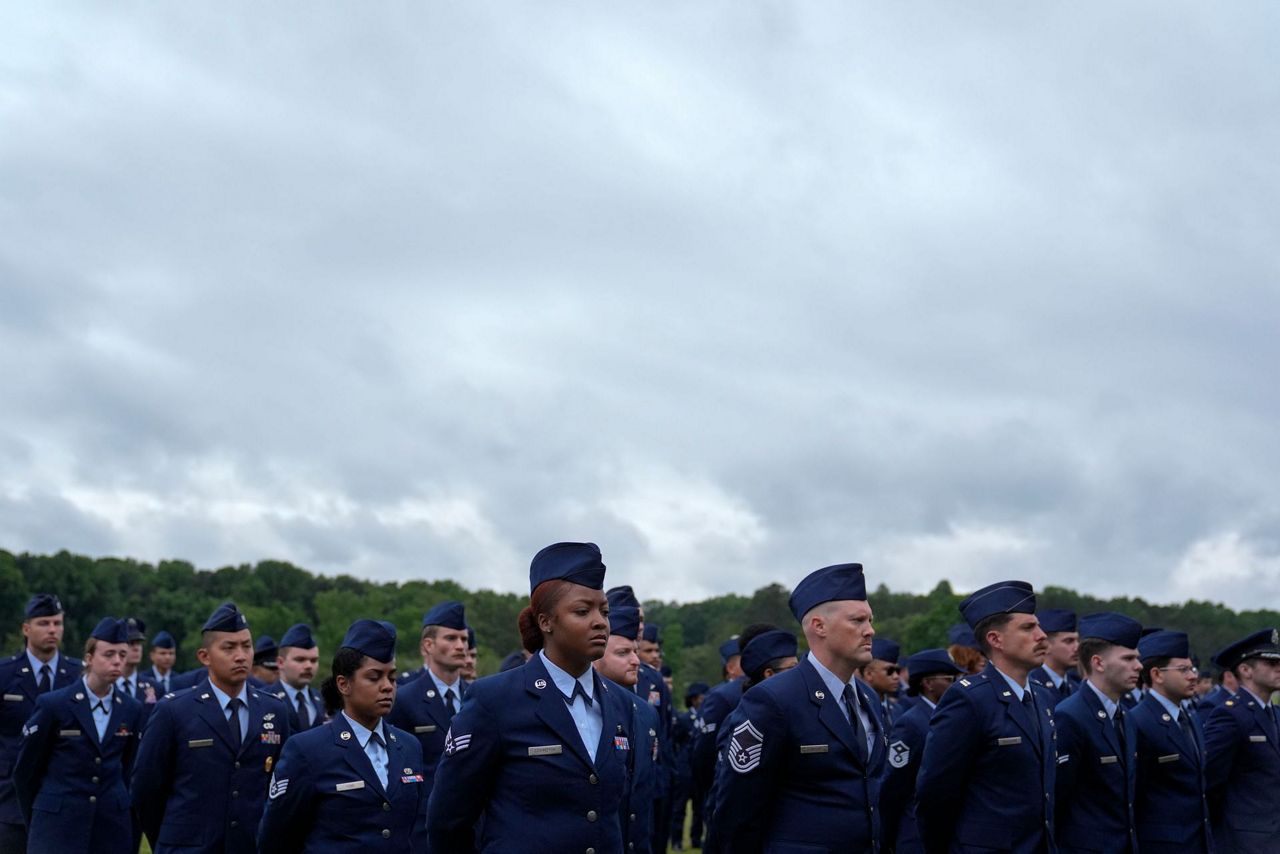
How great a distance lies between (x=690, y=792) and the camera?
2381 cm

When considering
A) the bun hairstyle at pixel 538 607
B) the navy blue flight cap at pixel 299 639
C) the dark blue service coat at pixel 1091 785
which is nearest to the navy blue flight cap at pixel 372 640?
the bun hairstyle at pixel 538 607

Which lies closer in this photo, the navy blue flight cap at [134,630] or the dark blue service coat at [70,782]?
the dark blue service coat at [70,782]

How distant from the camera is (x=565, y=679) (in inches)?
257

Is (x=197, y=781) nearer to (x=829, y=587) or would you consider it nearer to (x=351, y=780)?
(x=351, y=780)

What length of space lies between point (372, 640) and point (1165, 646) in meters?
6.93

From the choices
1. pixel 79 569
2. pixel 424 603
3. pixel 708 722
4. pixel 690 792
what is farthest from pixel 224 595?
pixel 708 722

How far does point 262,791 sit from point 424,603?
82.4 m

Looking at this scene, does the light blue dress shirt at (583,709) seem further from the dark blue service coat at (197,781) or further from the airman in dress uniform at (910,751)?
the dark blue service coat at (197,781)

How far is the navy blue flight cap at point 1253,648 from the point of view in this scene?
1273 cm

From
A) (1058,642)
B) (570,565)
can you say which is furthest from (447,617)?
(570,565)

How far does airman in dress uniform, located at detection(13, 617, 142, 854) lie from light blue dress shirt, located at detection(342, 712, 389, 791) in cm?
583

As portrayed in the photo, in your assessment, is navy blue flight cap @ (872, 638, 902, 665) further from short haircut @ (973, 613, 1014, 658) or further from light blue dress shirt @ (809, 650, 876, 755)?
light blue dress shirt @ (809, 650, 876, 755)

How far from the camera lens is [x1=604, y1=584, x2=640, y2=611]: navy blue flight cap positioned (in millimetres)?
11961

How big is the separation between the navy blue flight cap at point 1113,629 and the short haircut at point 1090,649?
0.08ft
